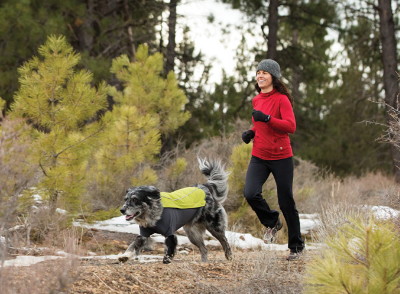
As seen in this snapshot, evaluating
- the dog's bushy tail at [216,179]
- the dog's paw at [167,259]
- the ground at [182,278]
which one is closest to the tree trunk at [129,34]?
the dog's bushy tail at [216,179]

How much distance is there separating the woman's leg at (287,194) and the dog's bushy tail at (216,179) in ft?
3.14

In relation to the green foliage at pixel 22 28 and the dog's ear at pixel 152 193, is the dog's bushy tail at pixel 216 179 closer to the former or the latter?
the dog's ear at pixel 152 193

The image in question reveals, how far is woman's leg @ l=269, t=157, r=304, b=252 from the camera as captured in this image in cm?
691

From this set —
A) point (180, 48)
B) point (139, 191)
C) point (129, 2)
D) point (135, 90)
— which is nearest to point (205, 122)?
point (180, 48)

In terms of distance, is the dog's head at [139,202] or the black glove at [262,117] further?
the dog's head at [139,202]

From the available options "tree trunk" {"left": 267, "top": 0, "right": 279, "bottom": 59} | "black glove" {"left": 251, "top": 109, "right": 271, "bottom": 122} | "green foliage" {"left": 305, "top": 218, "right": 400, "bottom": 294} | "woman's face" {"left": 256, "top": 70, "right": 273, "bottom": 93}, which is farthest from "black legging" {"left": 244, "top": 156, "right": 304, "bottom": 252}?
"tree trunk" {"left": 267, "top": 0, "right": 279, "bottom": 59}

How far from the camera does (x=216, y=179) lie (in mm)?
7852

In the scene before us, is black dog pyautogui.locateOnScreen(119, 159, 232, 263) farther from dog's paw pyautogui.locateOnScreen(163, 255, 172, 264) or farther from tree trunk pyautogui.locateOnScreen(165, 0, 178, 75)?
tree trunk pyautogui.locateOnScreen(165, 0, 178, 75)

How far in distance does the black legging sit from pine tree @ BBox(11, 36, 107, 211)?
2706 millimetres

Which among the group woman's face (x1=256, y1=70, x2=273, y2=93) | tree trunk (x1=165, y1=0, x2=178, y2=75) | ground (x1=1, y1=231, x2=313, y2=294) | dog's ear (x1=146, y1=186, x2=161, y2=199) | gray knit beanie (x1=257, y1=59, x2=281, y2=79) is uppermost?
tree trunk (x1=165, y1=0, x2=178, y2=75)

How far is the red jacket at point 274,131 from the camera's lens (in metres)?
6.85

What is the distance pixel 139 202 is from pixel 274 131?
159 centimetres

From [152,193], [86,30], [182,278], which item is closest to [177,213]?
[152,193]

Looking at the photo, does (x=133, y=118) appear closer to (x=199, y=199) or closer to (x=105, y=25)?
(x=199, y=199)
